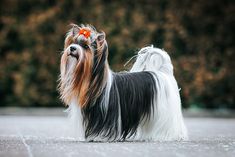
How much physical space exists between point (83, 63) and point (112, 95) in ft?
2.70

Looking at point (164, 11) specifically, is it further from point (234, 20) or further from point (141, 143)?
point (141, 143)

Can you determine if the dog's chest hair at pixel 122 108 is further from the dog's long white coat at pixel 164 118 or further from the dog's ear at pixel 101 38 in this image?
the dog's ear at pixel 101 38

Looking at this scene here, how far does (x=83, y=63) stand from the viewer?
505 inches

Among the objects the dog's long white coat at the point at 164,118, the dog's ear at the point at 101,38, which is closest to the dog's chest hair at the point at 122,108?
the dog's long white coat at the point at 164,118

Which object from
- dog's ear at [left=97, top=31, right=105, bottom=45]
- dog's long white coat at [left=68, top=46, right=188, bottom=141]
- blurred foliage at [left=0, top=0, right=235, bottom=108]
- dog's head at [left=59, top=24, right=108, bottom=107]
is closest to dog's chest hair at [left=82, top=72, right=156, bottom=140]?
dog's long white coat at [left=68, top=46, right=188, bottom=141]

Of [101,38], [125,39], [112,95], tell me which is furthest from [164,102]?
[125,39]

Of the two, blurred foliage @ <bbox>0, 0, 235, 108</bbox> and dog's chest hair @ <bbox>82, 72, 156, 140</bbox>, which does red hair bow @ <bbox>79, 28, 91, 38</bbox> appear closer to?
dog's chest hair @ <bbox>82, 72, 156, 140</bbox>

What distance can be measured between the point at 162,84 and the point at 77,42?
5.80ft

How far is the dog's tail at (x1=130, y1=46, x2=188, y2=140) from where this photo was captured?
13594mm

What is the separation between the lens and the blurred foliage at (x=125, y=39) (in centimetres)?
3269

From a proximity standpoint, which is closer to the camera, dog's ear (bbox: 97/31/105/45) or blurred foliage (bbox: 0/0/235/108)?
dog's ear (bbox: 97/31/105/45)

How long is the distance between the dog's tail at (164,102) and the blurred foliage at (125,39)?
18.1m

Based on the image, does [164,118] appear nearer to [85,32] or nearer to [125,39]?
[85,32]

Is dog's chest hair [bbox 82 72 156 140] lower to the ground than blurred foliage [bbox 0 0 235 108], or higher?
lower
